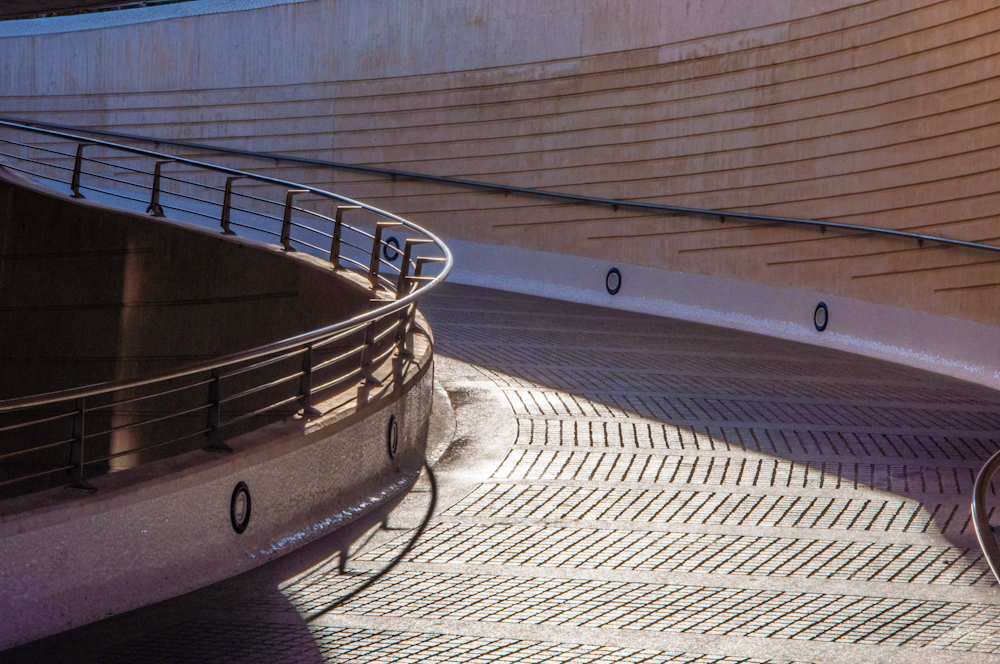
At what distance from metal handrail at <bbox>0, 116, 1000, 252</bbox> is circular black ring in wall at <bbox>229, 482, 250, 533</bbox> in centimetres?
694

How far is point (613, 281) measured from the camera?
42.7ft

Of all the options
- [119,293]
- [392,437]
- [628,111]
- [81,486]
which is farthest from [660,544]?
[628,111]

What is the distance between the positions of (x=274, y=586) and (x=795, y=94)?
8.38 m

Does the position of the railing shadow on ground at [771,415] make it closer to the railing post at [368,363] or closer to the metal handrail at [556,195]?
the railing post at [368,363]

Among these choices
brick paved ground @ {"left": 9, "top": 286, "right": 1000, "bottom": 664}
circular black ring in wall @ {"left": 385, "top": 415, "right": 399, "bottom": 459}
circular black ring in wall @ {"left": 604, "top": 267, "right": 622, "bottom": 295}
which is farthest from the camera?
circular black ring in wall @ {"left": 604, "top": 267, "right": 622, "bottom": 295}

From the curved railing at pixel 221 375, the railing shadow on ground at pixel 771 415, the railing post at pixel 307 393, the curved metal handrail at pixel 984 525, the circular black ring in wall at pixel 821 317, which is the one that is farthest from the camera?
the circular black ring in wall at pixel 821 317

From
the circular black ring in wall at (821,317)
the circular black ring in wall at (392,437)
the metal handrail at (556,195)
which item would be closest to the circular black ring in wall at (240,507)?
the circular black ring in wall at (392,437)

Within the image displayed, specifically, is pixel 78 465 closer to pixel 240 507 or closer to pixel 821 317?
pixel 240 507

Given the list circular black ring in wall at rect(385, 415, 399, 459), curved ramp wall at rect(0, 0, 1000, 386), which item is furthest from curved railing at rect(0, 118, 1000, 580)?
circular black ring in wall at rect(385, 415, 399, 459)

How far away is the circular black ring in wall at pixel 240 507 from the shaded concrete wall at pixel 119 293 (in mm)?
4530

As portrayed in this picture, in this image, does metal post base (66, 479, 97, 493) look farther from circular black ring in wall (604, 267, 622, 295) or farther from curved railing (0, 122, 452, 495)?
circular black ring in wall (604, 267, 622, 295)

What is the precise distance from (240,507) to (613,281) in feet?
28.8

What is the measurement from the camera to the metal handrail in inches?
391

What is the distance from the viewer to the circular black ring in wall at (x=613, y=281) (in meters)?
13.0
